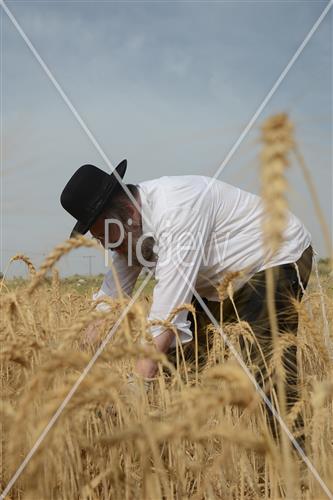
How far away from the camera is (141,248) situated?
3279mm

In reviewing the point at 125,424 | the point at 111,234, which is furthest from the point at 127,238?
the point at 125,424

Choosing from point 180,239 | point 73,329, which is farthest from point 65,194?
point 73,329

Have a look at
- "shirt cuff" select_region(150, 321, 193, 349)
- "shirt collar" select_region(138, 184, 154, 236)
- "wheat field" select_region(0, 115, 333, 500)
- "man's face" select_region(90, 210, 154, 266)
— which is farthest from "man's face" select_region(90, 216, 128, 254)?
"shirt cuff" select_region(150, 321, 193, 349)

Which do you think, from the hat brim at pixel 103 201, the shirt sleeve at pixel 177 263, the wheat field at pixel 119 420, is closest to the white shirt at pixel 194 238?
the shirt sleeve at pixel 177 263

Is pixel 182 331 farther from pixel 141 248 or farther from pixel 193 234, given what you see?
pixel 141 248

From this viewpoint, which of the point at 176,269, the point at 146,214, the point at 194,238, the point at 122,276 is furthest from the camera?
the point at 122,276

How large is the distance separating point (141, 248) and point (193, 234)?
0.53 meters

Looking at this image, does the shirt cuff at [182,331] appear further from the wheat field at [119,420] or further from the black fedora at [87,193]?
the black fedora at [87,193]

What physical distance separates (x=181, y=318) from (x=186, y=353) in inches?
43.0

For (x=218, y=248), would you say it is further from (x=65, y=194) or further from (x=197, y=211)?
(x=65, y=194)

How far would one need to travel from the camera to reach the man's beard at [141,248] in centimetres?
313

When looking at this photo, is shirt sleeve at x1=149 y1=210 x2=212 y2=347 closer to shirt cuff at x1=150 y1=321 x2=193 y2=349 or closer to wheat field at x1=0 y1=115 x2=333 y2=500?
shirt cuff at x1=150 y1=321 x2=193 y2=349

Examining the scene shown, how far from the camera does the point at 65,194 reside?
340 cm

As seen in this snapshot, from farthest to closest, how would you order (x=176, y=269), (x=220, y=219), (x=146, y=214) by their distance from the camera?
(x=220, y=219), (x=146, y=214), (x=176, y=269)
